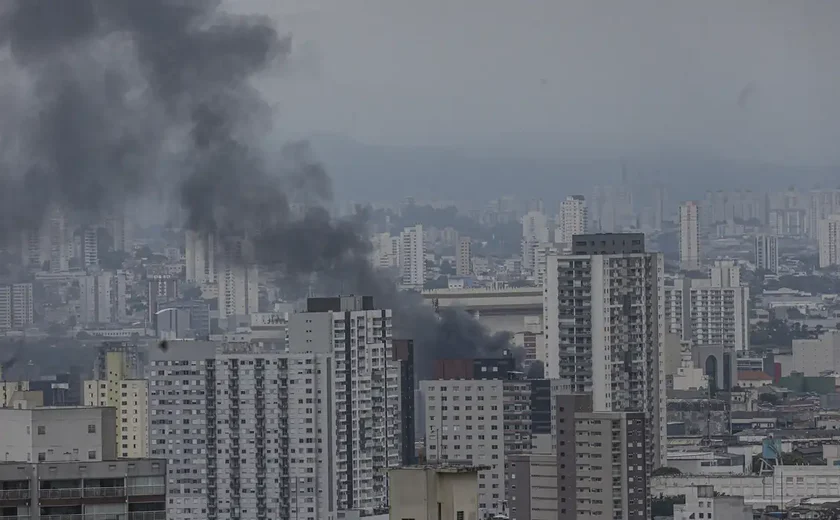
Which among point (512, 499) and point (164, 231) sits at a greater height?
point (164, 231)

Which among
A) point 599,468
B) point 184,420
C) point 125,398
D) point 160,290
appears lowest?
point 599,468

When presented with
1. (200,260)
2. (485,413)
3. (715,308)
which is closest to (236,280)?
(200,260)

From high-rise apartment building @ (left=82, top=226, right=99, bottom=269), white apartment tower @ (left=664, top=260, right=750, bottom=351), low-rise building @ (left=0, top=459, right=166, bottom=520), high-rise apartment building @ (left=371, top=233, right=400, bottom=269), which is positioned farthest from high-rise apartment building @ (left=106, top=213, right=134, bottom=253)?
low-rise building @ (left=0, top=459, right=166, bottom=520)

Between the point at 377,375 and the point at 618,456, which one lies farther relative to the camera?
the point at 377,375

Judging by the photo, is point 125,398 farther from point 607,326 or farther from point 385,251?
point 385,251

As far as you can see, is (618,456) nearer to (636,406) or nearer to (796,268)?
(636,406)

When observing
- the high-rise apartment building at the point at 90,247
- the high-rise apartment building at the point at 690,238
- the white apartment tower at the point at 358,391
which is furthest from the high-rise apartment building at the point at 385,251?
the white apartment tower at the point at 358,391

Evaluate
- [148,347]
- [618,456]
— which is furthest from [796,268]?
[618,456]

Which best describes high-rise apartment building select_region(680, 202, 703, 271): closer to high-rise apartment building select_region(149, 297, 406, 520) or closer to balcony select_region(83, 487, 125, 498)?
high-rise apartment building select_region(149, 297, 406, 520)
